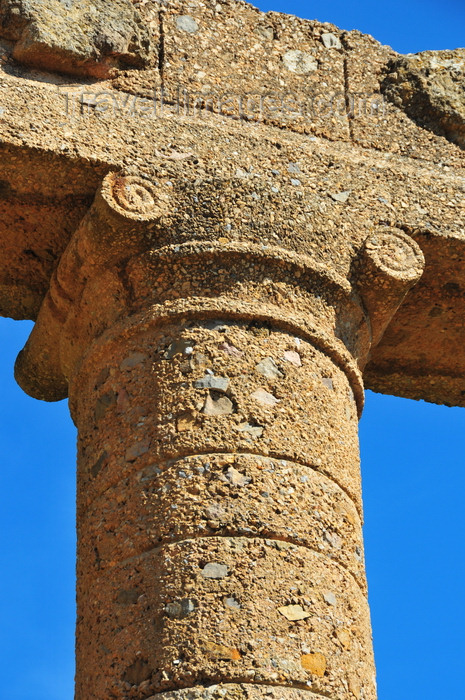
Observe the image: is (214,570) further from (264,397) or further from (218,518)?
(264,397)

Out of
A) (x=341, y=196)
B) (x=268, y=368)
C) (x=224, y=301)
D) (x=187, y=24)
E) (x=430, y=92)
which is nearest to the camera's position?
(x=268, y=368)

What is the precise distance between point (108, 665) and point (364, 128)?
123 inches

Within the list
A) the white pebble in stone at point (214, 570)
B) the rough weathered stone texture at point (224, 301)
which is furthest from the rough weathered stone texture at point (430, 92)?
the white pebble in stone at point (214, 570)

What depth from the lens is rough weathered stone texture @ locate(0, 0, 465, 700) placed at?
14.5 feet

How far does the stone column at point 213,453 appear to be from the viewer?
4297mm

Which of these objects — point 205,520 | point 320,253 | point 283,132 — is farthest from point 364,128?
point 205,520

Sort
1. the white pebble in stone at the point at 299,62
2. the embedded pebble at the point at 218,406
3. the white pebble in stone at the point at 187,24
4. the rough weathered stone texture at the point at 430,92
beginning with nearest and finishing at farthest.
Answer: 1. the embedded pebble at the point at 218,406
2. the white pebble in stone at the point at 187,24
3. the white pebble in stone at the point at 299,62
4. the rough weathered stone texture at the point at 430,92

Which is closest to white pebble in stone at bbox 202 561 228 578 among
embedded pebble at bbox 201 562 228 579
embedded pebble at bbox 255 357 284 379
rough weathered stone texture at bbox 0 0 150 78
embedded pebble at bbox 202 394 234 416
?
embedded pebble at bbox 201 562 228 579

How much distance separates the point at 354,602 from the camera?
15.4 ft

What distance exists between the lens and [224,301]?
5094 mm

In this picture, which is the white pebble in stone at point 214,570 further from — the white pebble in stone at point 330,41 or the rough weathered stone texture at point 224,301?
the white pebble in stone at point 330,41

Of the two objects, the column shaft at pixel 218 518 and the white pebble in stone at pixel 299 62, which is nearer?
the column shaft at pixel 218 518

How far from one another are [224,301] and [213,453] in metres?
0.73

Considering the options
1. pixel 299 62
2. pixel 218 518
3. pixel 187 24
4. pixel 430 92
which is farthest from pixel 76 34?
pixel 218 518
